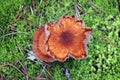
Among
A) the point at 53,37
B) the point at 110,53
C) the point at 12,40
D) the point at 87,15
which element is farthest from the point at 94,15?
the point at 12,40

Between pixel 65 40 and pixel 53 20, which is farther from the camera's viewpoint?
pixel 53 20

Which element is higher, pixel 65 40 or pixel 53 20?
pixel 53 20

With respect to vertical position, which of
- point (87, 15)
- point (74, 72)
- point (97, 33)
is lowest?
point (74, 72)

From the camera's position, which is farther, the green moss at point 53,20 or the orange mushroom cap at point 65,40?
the green moss at point 53,20

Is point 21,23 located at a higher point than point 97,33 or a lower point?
higher

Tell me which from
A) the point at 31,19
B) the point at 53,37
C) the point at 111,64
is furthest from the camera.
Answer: the point at 31,19

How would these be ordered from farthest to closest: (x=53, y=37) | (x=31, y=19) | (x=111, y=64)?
(x=31, y=19) < (x=111, y=64) < (x=53, y=37)

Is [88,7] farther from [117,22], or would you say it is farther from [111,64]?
[111,64]

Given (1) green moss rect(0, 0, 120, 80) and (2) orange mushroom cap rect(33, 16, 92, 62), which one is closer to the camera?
(2) orange mushroom cap rect(33, 16, 92, 62)
